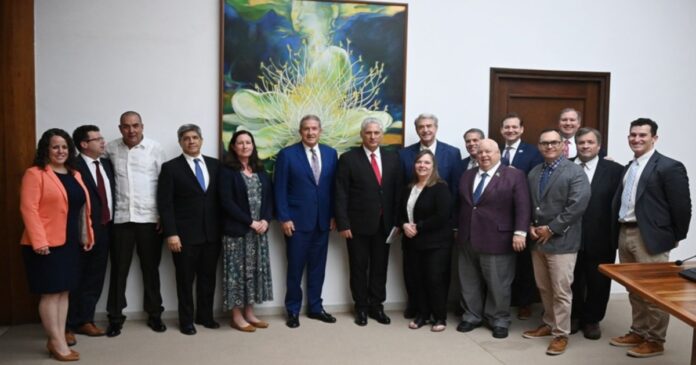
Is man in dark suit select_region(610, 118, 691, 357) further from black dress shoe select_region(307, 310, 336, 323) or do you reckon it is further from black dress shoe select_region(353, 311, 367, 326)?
black dress shoe select_region(307, 310, 336, 323)

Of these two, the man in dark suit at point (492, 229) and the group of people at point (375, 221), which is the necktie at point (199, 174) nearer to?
the group of people at point (375, 221)

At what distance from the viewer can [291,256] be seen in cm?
425

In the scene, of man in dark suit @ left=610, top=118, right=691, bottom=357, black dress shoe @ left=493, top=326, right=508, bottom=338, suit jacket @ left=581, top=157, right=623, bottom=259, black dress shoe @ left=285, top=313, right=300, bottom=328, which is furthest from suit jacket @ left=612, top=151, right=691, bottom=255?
black dress shoe @ left=285, top=313, right=300, bottom=328

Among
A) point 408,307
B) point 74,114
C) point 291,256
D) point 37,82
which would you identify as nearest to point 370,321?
point 408,307

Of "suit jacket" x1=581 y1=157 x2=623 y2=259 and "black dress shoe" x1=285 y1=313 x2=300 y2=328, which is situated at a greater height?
"suit jacket" x1=581 y1=157 x2=623 y2=259

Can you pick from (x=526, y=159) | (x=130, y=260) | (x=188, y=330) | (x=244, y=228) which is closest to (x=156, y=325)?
(x=188, y=330)

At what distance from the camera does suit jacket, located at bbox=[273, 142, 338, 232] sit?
13.6ft

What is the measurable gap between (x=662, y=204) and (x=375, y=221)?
75.9 inches

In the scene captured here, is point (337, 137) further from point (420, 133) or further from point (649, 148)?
point (649, 148)

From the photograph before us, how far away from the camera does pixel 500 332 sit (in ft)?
13.1

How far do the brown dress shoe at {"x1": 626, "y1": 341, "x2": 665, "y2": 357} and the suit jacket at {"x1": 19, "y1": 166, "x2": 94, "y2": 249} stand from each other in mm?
3703

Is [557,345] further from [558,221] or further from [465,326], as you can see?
[558,221]

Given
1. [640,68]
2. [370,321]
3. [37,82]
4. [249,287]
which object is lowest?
[370,321]

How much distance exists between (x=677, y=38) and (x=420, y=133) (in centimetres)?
271
